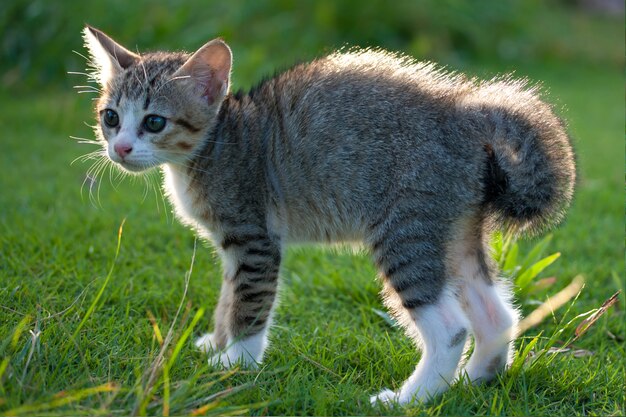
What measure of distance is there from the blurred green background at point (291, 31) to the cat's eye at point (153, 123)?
4.18m

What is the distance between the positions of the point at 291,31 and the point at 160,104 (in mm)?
6306

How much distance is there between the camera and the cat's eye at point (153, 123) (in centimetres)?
362

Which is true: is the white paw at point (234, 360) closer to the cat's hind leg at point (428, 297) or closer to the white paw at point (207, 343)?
the white paw at point (207, 343)

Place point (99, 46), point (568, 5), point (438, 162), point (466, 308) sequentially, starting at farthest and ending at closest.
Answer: point (568, 5)
point (99, 46)
point (466, 308)
point (438, 162)

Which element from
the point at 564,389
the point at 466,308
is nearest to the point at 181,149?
the point at 466,308

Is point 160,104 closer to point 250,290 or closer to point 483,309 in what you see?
point 250,290

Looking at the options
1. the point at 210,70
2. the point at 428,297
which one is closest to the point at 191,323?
the point at 428,297

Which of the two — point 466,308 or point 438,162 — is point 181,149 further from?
point 466,308

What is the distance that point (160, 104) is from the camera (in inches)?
143

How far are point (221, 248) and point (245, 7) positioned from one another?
268 inches

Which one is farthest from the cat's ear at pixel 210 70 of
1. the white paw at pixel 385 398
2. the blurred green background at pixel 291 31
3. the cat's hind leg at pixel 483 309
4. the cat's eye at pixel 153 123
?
the blurred green background at pixel 291 31

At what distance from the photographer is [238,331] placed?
355 centimetres

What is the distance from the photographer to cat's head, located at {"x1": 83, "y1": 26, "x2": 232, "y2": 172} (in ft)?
11.7

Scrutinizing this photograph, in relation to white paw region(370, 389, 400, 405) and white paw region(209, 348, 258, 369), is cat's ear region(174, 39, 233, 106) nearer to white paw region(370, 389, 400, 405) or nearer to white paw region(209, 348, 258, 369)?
white paw region(209, 348, 258, 369)
